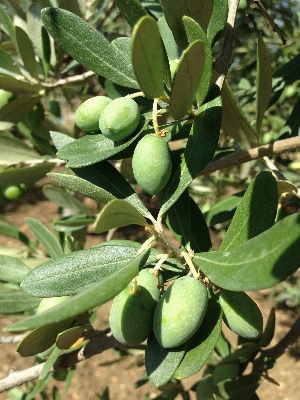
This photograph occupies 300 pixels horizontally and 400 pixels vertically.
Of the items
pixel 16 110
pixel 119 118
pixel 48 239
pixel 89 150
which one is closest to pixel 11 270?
pixel 48 239

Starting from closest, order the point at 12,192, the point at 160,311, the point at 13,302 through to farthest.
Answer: the point at 160,311 → the point at 13,302 → the point at 12,192

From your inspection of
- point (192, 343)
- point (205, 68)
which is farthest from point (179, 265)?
point (205, 68)

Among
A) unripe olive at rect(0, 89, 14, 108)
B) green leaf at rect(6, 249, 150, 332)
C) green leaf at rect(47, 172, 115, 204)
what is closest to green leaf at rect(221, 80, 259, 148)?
green leaf at rect(47, 172, 115, 204)

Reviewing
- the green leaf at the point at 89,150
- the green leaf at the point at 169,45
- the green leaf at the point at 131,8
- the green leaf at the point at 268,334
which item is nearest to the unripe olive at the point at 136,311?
the green leaf at the point at 89,150

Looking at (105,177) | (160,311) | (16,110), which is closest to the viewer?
(160,311)

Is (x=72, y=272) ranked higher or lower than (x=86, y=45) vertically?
lower

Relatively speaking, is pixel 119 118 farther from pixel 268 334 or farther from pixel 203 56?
pixel 268 334

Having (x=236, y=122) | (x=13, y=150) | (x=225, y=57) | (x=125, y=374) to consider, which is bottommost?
(x=125, y=374)
